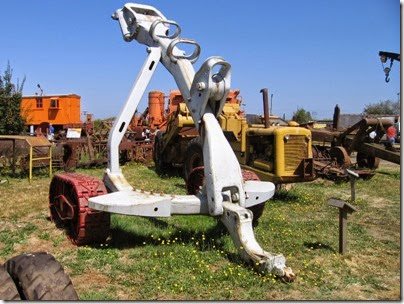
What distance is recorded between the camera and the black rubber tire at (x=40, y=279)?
2525mm

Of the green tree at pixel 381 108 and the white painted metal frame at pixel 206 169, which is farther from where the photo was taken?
the green tree at pixel 381 108

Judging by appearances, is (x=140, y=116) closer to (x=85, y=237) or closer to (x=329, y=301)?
(x=85, y=237)

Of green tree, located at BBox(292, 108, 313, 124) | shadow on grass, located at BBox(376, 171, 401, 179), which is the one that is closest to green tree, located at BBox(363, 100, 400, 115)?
A: green tree, located at BBox(292, 108, 313, 124)

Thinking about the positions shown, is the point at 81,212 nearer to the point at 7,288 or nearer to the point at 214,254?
the point at 214,254

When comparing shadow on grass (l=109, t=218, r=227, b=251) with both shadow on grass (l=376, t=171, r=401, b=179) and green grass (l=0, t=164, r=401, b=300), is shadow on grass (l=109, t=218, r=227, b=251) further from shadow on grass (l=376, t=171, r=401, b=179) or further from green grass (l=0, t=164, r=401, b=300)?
shadow on grass (l=376, t=171, r=401, b=179)

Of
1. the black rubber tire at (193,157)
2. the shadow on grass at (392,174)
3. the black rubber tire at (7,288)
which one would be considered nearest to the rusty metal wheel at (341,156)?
the shadow on grass at (392,174)

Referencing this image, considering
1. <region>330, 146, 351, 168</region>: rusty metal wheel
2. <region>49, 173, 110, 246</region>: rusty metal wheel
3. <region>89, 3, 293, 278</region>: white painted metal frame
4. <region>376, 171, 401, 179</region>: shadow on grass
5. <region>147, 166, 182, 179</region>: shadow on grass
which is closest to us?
<region>89, 3, 293, 278</region>: white painted metal frame

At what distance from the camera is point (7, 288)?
2469mm

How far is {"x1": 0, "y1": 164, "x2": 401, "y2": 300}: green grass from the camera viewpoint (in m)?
3.57

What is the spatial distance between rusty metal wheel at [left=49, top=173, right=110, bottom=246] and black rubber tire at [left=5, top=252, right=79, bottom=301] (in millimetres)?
1827

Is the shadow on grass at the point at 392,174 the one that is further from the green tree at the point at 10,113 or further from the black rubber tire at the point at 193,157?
the green tree at the point at 10,113

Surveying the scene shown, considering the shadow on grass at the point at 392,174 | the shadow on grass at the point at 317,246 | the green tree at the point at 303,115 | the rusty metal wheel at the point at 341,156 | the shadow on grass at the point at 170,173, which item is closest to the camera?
the shadow on grass at the point at 317,246

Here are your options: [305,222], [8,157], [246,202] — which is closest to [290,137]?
[305,222]

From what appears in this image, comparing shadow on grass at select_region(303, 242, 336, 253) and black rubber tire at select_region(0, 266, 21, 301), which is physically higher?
black rubber tire at select_region(0, 266, 21, 301)
